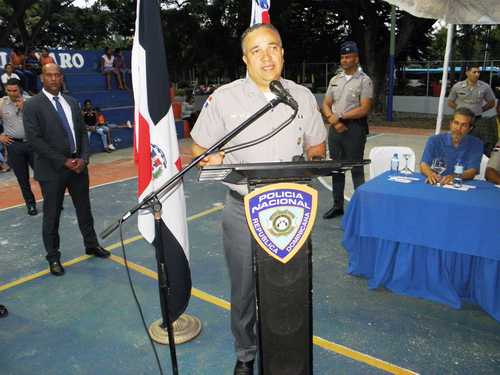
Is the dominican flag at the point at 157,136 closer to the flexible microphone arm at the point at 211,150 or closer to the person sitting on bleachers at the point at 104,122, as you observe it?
the flexible microphone arm at the point at 211,150

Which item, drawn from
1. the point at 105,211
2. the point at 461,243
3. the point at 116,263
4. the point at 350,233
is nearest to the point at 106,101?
the point at 105,211

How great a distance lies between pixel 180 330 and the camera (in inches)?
131

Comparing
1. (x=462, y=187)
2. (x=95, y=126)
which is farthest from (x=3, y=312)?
(x=95, y=126)

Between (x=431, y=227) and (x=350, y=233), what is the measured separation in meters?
0.86

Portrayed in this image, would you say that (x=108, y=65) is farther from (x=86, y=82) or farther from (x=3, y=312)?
(x=3, y=312)

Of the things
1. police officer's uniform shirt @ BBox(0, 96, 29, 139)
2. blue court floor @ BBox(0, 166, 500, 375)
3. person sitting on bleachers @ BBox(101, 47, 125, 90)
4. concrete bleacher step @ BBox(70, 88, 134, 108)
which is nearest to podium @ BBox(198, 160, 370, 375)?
blue court floor @ BBox(0, 166, 500, 375)

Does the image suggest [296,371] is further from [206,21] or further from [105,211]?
[206,21]

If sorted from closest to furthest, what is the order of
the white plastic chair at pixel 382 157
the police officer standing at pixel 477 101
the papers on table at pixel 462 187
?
the papers on table at pixel 462 187
the white plastic chair at pixel 382 157
the police officer standing at pixel 477 101

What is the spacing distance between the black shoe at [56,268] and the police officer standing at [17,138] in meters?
2.39

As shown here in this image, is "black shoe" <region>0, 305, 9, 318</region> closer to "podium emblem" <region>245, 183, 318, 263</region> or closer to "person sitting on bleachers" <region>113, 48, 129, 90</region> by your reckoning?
"podium emblem" <region>245, 183, 318, 263</region>

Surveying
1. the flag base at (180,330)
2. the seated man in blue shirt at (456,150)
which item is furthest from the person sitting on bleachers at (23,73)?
the seated man in blue shirt at (456,150)

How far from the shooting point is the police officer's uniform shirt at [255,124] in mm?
2346

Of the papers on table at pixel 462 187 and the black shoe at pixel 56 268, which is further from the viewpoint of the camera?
the black shoe at pixel 56 268

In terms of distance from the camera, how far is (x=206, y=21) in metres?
23.4
